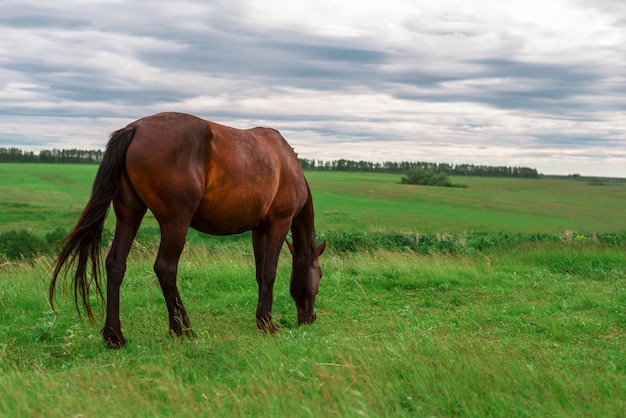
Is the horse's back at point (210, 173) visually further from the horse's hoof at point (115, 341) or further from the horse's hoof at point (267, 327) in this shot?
the horse's hoof at point (115, 341)

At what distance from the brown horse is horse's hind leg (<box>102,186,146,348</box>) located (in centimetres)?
1

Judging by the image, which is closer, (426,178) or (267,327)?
(267,327)

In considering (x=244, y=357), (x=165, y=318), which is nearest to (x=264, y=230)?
(x=165, y=318)

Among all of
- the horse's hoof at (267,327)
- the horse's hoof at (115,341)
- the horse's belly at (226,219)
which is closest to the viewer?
the horse's hoof at (115,341)

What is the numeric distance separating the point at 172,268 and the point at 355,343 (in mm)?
2225

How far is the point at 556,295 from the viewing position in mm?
9969

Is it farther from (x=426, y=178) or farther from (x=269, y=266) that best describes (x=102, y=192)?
(x=426, y=178)

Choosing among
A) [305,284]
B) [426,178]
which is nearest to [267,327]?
[305,284]

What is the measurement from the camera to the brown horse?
6.32m

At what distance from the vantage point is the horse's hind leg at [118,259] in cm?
655

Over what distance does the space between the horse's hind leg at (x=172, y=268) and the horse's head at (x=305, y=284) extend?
180 cm

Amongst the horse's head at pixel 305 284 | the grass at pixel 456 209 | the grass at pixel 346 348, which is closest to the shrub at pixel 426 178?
the grass at pixel 456 209

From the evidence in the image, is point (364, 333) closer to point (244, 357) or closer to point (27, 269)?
point (244, 357)

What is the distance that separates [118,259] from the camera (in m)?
6.55
